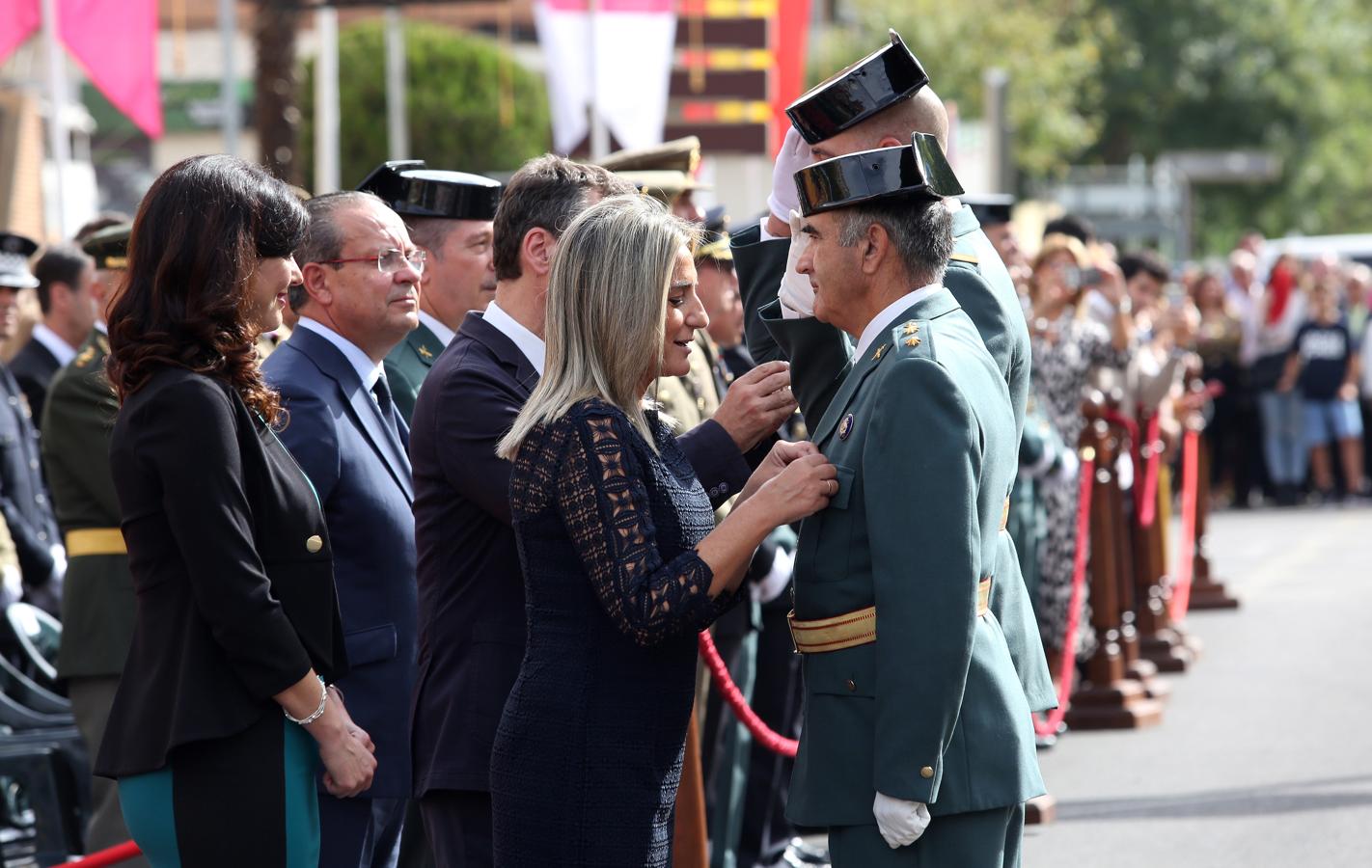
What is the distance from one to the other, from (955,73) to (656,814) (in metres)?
34.9

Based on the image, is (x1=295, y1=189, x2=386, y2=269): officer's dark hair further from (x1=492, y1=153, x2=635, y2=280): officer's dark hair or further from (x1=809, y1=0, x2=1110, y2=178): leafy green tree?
(x1=809, y1=0, x2=1110, y2=178): leafy green tree

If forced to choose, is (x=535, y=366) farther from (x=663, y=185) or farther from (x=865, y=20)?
(x=865, y=20)

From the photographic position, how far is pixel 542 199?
407cm

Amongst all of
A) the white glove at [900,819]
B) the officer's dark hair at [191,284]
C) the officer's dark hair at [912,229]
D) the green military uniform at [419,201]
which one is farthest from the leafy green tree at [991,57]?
the white glove at [900,819]

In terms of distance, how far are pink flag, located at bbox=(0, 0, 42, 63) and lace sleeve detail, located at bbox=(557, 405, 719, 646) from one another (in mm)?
8885

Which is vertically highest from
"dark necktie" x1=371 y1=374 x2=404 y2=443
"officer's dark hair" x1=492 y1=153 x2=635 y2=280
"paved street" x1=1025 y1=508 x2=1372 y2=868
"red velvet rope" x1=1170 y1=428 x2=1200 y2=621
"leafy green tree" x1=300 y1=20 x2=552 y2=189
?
"leafy green tree" x1=300 y1=20 x2=552 y2=189

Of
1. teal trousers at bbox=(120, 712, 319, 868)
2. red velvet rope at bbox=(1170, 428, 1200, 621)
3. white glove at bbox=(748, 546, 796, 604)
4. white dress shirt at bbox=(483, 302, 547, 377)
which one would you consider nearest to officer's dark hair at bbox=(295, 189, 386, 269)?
white dress shirt at bbox=(483, 302, 547, 377)

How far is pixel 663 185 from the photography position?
19.7ft

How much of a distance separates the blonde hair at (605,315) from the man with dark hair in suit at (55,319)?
4.12m

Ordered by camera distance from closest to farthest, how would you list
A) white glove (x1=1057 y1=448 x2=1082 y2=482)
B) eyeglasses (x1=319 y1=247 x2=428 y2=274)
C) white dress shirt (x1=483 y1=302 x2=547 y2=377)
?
white dress shirt (x1=483 y1=302 x2=547 y2=377) < eyeglasses (x1=319 y1=247 x2=428 y2=274) < white glove (x1=1057 y1=448 x2=1082 y2=482)

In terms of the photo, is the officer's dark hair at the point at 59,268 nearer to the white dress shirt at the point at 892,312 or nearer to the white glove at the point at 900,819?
the white dress shirt at the point at 892,312

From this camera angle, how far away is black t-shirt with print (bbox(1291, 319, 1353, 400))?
1838 cm

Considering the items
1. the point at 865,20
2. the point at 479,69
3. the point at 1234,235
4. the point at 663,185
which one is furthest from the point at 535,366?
the point at 1234,235

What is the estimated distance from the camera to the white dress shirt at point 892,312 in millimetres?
3473
